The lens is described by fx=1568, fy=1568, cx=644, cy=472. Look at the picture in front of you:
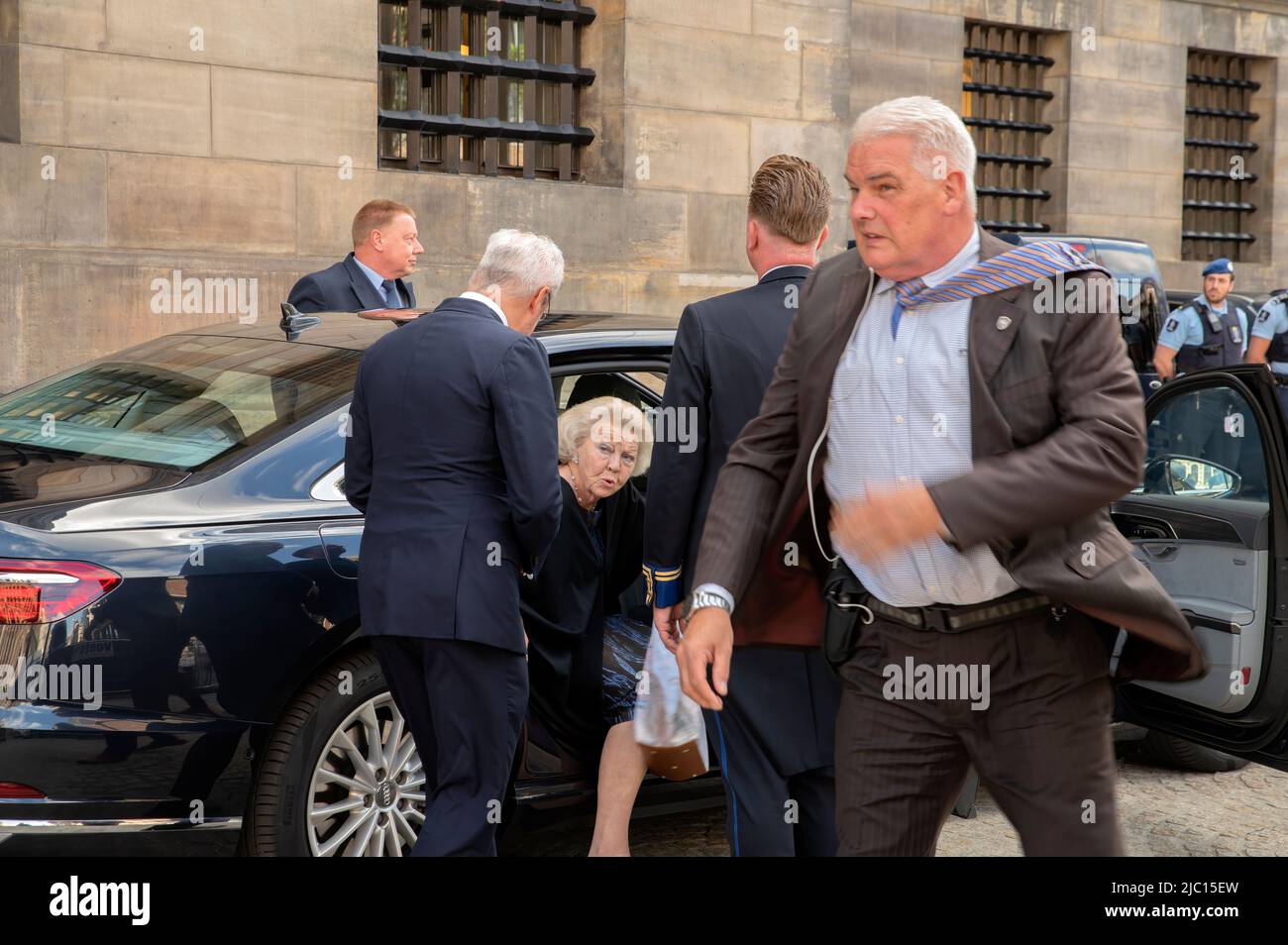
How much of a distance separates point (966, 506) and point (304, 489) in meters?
2.30

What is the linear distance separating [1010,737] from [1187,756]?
3994 millimetres

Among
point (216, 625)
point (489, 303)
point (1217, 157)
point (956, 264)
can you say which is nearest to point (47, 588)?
point (216, 625)

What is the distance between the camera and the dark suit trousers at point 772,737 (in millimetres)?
3861

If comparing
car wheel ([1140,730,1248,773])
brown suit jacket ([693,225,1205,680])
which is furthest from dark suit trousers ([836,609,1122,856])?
car wheel ([1140,730,1248,773])

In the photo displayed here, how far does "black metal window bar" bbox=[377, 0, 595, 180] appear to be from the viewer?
12.8 meters

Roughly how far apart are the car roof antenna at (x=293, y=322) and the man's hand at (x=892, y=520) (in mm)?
2872

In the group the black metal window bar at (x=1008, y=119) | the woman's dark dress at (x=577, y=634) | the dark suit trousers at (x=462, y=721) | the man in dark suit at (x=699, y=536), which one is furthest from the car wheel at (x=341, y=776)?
the black metal window bar at (x=1008, y=119)

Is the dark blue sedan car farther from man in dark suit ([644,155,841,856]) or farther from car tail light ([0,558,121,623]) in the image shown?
man in dark suit ([644,155,841,856])

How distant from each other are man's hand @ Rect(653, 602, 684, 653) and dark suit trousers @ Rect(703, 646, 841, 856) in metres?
0.17

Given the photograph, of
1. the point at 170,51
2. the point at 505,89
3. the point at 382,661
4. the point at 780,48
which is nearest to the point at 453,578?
the point at 382,661

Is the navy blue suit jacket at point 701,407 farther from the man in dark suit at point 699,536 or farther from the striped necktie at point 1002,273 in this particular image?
the striped necktie at point 1002,273

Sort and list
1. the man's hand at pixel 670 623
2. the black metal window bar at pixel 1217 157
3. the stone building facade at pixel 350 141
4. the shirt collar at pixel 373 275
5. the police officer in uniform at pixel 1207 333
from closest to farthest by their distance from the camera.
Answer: the man's hand at pixel 670 623 → the shirt collar at pixel 373 275 → the stone building facade at pixel 350 141 → the police officer in uniform at pixel 1207 333 → the black metal window bar at pixel 1217 157

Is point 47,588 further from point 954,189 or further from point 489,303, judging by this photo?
point 954,189

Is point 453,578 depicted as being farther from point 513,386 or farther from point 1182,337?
point 1182,337
